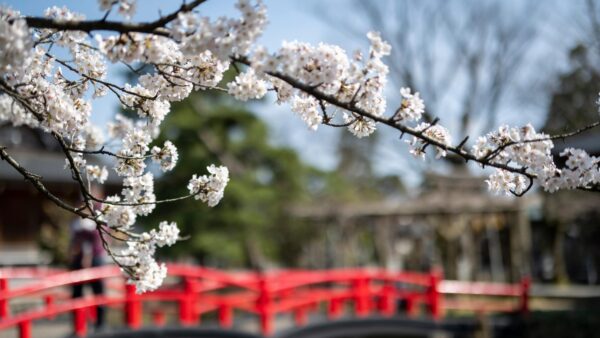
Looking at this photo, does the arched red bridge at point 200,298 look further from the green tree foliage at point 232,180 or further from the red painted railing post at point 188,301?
the green tree foliage at point 232,180

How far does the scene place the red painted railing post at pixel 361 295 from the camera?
26.0 feet

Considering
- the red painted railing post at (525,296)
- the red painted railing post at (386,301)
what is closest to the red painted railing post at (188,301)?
the red painted railing post at (386,301)

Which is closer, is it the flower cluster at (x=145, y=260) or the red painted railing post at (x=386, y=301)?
the flower cluster at (x=145, y=260)

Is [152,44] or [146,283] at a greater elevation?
[152,44]

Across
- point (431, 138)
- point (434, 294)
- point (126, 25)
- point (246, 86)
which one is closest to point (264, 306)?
point (434, 294)

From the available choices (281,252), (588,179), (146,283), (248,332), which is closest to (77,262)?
(248,332)

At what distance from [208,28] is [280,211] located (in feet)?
51.3

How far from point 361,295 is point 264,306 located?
1.74 metres

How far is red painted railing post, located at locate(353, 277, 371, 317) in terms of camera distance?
7.92 metres

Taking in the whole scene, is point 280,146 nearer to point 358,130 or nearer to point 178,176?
point 178,176

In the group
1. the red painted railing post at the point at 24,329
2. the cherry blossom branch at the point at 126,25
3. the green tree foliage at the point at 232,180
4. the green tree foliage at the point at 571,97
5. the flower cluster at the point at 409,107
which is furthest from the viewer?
the green tree foliage at the point at 232,180

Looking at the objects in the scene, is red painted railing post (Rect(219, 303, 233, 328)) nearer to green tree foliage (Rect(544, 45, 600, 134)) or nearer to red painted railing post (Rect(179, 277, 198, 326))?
red painted railing post (Rect(179, 277, 198, 326))

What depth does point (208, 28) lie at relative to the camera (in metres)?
1.81

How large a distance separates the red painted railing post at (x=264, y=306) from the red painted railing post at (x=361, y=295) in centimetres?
163
